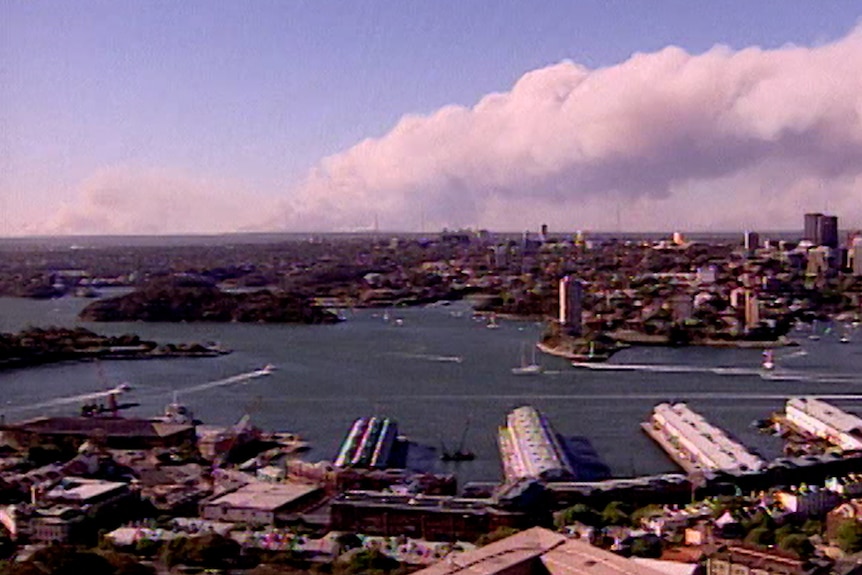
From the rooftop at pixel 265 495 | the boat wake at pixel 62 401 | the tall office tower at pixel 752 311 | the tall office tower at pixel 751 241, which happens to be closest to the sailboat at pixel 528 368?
the boat wake at pixel 62 401

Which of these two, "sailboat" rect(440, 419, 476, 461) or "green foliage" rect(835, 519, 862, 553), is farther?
Result: "sailboat" rect(440, 419, 476, 461)

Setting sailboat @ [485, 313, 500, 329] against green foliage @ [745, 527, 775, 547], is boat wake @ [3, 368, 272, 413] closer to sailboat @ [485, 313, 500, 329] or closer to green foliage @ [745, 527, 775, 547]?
sailboat @ [485, 313, 500, 329]

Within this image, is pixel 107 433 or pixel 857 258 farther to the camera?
pixel 857 258

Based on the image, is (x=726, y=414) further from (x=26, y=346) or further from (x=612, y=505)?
(x=26, y=346)

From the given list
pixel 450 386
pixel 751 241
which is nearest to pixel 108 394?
pixel 450 386

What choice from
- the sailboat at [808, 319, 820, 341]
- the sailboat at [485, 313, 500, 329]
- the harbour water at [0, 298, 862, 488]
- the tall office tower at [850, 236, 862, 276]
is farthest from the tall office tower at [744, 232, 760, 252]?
Answer: the harbour water at [0, 298, 862, 488]

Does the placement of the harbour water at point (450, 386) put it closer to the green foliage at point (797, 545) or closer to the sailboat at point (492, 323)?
the sailboat at point (492, 323)

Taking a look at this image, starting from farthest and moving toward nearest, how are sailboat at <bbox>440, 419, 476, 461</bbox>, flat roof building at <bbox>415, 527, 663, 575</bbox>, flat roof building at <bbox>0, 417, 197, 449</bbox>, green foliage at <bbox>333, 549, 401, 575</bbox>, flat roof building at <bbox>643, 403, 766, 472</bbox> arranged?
flat roof building at <bbox>0, 417, 197, 449</bbox> < sailboat at <bbox>440, 419, 476, 461</bbox> < flat roof building at <bbox>643, 403, 766, 472</bbox> < green foliage at <bbox>333, 549, 401, 575</bbox> < flat roof building at <bbox>415, 527, 663, 575</bbox>

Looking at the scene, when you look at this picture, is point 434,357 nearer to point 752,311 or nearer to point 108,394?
point 108,394
